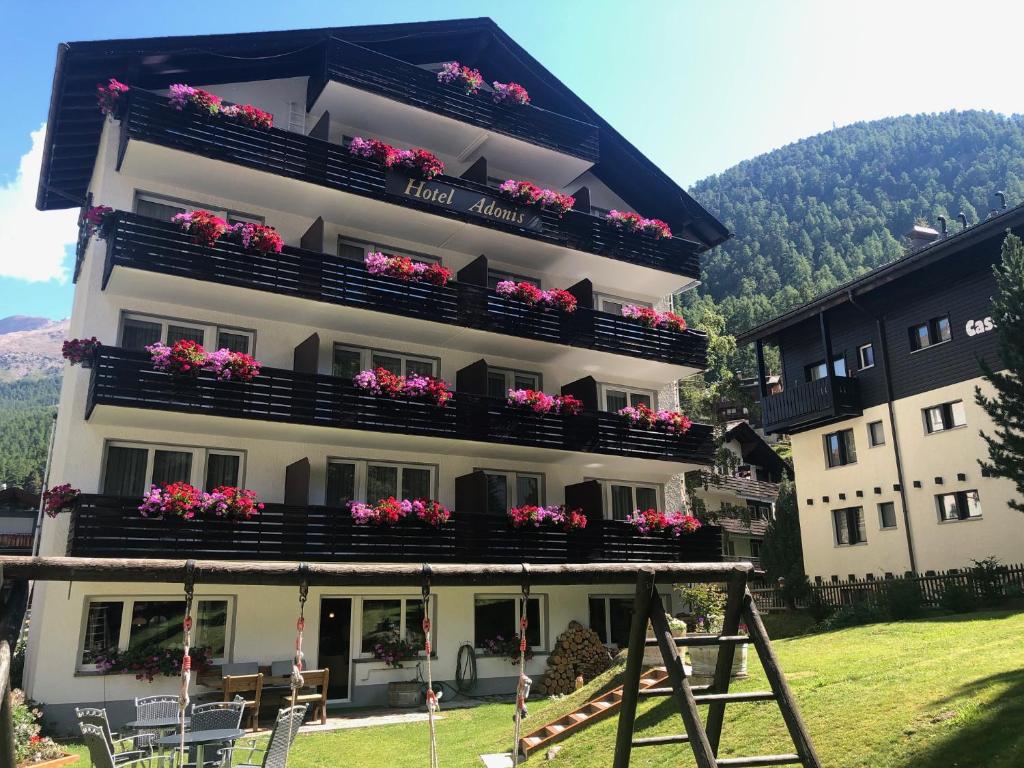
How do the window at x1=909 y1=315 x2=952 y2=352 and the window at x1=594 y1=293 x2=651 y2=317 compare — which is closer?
the window at x1=594 y1=293 x2=651 y2=317

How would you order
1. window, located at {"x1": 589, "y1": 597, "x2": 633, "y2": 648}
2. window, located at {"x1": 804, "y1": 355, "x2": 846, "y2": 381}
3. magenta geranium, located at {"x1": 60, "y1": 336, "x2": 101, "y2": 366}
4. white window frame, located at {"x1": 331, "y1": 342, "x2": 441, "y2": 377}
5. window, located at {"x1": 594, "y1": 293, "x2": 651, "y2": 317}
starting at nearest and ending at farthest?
magenta geranium, located at {"x1": 60, "y1": 336, "x2": 101, "y2": 366} < white window frame, located at {"x1": 331, "y1": 342, "x2": 441, "y2": 377} < window, located at {"x1": 589, "y1": 597, "x2": 633, "y2": 648} < window, located at {"x1": 594, "y1": 293, "x2": 651, "y2": 317} < window, located at {"x1": 804, "y1": 355, "x2": 846, "y2": 381}

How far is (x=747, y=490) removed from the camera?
56.0 m

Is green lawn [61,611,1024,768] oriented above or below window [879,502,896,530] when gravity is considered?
below

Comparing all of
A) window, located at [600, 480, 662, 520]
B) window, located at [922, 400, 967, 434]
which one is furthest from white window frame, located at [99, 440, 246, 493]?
window, located at [922, 400, 967, 434]

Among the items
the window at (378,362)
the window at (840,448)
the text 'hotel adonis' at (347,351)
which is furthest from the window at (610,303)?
the window at (840,448)

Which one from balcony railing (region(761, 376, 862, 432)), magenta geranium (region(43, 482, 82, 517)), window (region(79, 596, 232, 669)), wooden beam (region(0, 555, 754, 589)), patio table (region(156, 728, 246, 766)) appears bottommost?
patio table (region(156, 728, 246, 766))

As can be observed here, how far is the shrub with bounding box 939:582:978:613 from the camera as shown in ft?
73.1

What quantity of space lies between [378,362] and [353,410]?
9.25 ft

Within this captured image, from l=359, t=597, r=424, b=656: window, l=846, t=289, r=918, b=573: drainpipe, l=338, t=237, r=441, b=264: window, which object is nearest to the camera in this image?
l=359, t=597, r=424, b=656: window

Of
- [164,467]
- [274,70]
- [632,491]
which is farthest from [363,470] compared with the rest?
[274,70]

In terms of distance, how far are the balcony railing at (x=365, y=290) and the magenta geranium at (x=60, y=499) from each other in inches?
187

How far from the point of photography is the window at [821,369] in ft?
110

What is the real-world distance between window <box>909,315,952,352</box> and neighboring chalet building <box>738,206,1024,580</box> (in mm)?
37

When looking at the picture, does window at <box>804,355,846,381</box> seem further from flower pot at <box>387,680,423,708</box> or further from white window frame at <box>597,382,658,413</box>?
flower pot at <box>387,680,423,708</box>
